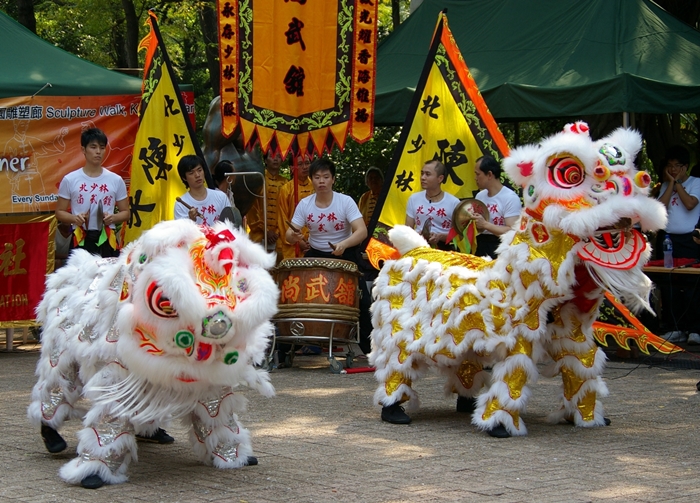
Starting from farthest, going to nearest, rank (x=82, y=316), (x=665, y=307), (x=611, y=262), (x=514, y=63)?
(x=514, y=63)
(x=665, y=307)
(x=611, y=262)
(x=82, y=316)

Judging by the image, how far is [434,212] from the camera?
8797mm

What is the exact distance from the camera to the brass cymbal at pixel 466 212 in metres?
8.23

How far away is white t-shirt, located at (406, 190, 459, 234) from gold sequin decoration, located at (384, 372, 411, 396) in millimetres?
2353

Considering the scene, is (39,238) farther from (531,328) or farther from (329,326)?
(531,328)

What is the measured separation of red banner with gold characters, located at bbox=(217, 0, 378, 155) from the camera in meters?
10.4

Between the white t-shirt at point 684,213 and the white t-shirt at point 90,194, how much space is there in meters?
5.40

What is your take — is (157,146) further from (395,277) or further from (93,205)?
(395,277)

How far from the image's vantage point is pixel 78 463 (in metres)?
4.91

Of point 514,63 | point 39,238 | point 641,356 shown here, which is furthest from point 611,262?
point 39,238

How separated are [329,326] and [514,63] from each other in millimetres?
4093

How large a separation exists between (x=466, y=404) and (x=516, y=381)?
954mm

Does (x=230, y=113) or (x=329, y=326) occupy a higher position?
(x=230, y=113)

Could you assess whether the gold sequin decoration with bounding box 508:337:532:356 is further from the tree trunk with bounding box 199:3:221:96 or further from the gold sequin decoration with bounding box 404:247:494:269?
the tree trunk with bounding box 199:3:221:96

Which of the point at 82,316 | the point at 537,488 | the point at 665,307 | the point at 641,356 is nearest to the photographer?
the point at 537,488
